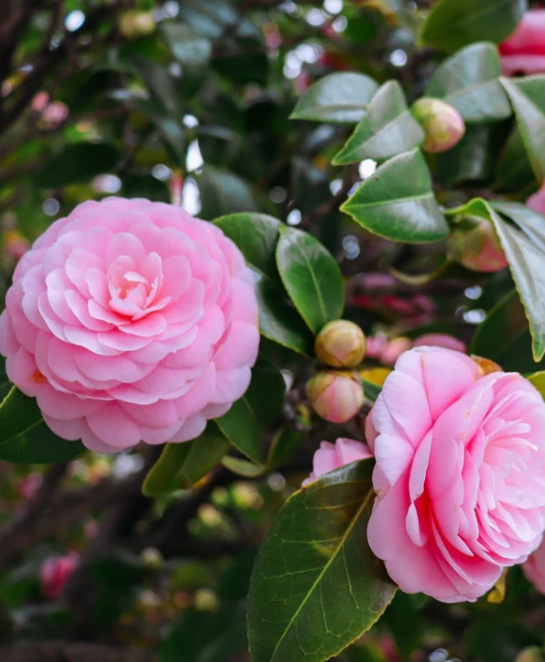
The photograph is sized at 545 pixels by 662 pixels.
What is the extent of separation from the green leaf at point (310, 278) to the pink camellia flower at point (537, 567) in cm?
23

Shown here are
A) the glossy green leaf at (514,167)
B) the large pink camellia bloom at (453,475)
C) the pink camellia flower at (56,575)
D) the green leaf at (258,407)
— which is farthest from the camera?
the pink camellia flower at (56,575)

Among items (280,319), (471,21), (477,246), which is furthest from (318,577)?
(471,21)

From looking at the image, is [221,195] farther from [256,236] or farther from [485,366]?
[485,366]

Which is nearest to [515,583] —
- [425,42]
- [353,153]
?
[353,153]

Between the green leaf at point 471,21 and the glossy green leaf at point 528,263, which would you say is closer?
the glossy green leaf at point 528,263

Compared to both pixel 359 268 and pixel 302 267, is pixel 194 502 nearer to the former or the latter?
pixel 359 268

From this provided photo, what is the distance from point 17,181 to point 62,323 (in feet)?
2.67

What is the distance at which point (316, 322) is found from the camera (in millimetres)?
499

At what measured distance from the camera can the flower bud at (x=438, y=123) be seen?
1.75ft

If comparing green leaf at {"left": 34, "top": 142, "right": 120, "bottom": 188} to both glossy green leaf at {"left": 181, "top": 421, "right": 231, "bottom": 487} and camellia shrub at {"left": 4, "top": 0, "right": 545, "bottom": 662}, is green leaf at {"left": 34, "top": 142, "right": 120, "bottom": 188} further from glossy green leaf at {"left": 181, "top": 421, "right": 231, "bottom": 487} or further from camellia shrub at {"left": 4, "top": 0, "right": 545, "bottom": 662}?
glossy green leaf at {"left": 181, "top": 421, "right": 231, "bottom": 487}

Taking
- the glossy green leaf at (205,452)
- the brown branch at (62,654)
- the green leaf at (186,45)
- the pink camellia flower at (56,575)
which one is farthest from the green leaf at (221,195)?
the pink camellia flower at (56,575)

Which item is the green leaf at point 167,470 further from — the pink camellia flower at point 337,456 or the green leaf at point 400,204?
the green leaf at point 400,204

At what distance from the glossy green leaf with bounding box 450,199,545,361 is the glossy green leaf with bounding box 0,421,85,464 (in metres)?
0.29

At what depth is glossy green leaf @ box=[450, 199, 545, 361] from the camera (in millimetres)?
385
